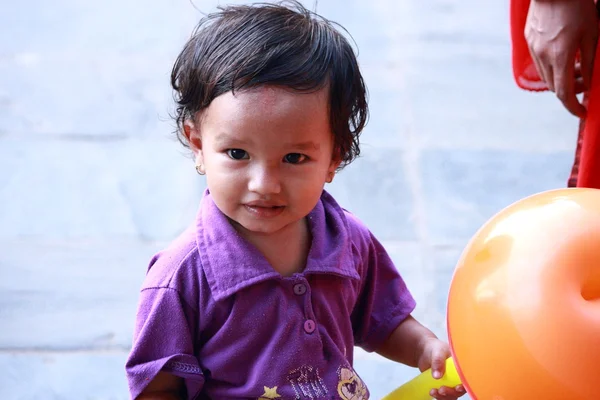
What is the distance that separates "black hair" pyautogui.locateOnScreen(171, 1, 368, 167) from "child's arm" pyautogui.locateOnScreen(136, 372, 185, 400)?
11.7 inches

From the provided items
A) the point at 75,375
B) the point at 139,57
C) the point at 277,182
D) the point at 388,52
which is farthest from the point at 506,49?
the point at 277,182

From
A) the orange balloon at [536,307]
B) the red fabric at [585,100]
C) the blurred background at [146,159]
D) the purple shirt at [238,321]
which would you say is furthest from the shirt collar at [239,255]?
the blurred background at [146,159]

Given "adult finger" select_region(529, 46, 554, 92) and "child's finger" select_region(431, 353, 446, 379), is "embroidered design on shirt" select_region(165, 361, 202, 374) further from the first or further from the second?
"adult finger" select_region(529, 46, 554, 92)

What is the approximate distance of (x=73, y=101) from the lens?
2.37 meters

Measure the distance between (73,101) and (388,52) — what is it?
0.94 m

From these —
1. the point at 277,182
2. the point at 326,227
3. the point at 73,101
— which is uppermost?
the point at 277,182

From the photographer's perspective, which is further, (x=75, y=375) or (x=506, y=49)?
(x=506, y=49)

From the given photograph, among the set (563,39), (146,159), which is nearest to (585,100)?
(563,39)

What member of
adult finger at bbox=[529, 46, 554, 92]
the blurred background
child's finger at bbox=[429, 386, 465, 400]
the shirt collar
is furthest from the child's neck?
the blurred background

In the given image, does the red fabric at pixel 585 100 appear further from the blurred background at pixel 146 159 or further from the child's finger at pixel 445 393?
the blurred background at pixel 146 159

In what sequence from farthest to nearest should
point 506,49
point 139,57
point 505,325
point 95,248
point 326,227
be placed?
point 506,49
point 139,57
point 95,248
point 326,227
point 505,325

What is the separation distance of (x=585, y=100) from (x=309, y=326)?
53 cm

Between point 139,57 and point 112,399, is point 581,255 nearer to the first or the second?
point 112,399

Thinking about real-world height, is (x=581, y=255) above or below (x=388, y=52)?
above
